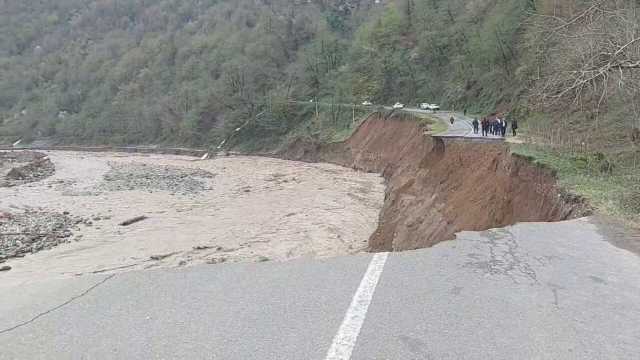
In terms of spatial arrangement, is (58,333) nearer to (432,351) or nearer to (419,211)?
(432,351)

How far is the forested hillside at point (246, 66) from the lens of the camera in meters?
58.3

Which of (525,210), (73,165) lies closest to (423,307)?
(525,210)

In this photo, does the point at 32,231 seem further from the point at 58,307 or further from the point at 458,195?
the point at 58,307

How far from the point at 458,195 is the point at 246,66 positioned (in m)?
73.5

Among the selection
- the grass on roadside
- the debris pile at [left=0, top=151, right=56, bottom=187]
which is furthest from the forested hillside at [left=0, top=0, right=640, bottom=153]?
the debris pile at [left=0, top=151, right=56, bottom=187]

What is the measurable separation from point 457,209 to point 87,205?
2456cm

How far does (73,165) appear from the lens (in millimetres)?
60906

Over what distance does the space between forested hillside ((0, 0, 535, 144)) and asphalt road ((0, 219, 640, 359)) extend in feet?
124

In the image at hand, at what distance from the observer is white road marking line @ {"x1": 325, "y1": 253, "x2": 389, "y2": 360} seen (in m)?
4.83

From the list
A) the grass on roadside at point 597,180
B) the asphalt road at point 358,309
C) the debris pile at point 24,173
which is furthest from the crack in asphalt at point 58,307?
the debris pile at point 24,173

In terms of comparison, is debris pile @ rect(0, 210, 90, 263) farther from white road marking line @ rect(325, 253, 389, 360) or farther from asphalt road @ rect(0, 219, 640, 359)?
white road marking line @ rect(325, 253, 389, 360)

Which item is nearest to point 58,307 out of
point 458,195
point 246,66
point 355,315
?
point 355,315

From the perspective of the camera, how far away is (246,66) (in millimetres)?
88812

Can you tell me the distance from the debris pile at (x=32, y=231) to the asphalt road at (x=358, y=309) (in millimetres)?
15558
